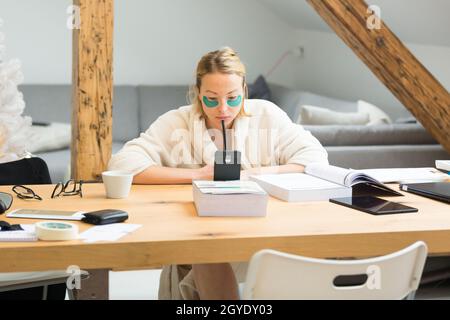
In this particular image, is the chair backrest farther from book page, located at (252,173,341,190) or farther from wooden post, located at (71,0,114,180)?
wooden post, located at (71,0,114,180)

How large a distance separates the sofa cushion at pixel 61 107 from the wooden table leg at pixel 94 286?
278 cm

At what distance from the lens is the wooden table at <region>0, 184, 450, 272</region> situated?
1.51 meters

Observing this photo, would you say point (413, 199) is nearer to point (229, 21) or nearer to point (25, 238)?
point (25, 238)

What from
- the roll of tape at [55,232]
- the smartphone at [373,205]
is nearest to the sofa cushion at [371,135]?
the smartphone at [373,205]

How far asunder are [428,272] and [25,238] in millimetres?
1949

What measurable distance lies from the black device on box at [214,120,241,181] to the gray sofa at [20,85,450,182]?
1.53 metres


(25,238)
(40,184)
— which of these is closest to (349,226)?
(25,238)

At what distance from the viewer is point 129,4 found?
18.0 ft

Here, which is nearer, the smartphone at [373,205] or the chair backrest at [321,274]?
the chair backrest at [321,274]

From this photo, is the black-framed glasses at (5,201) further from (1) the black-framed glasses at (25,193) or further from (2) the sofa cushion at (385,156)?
(2) the sofa cushion at (385,156)

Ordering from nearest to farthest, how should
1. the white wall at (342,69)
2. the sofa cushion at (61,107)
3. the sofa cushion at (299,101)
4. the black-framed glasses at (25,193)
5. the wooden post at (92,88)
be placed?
the black-framed glasses at (25,193), the wooden post at (92,88), the white wall at (342,69), the sofa cushion at (299,101), the sofa cushion at (61,107)

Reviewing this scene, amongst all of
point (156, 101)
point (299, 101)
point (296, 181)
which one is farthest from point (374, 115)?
point (296, 181)

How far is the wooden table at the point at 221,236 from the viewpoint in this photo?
151cm

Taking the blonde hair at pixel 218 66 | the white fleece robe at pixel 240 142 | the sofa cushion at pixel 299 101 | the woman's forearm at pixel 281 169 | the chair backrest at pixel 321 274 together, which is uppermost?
the blonde hair at pixel 218 66
